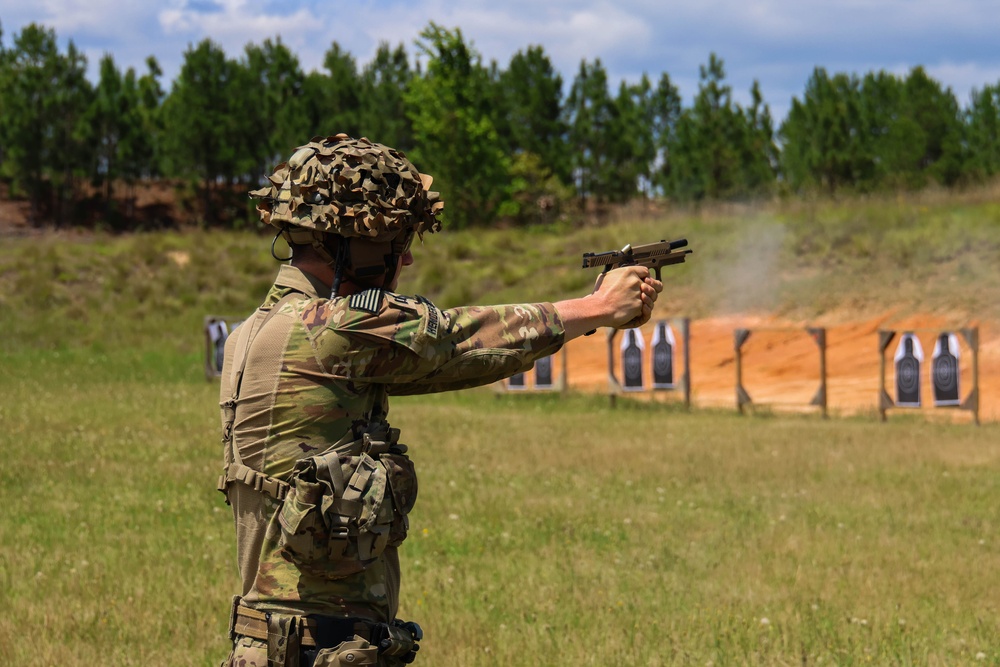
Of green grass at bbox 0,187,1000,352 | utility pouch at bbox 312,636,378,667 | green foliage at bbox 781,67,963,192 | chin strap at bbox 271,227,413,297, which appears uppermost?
green foliage at bbox 781,67,963,192

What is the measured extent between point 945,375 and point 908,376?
0.52 meters

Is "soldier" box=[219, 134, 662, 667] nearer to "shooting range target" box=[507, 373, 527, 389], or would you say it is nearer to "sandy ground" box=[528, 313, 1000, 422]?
"sandy ground" box=[528, 313, 1000, 422]

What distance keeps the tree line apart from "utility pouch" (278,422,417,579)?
36.8 m

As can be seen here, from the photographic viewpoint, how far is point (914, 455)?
472 inches

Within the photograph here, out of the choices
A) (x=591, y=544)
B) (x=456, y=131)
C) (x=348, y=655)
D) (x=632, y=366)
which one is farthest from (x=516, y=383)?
(x=456, y=131)

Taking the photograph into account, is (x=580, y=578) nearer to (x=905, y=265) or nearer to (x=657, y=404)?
(x=657, y=404)

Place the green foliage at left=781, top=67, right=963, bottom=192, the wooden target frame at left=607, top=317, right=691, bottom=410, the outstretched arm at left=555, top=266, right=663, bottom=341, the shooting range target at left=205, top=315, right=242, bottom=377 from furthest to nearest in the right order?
the green foliage at left=781, top=67, right=963, bottom=192, the shooting range target at left=205, top=315, right=242, bottom=377, the wooden target frame at left=607, top=317, right=691, bottom=410, the outstretched arm at left=555, top=266, right=663, bottom=341

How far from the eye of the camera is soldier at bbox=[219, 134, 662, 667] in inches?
113

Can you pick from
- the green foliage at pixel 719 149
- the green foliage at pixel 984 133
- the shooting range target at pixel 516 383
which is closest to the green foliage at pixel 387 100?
the green foliage at pixel 719 149

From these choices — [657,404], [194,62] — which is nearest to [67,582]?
[657,404]

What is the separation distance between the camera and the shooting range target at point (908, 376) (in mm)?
16047

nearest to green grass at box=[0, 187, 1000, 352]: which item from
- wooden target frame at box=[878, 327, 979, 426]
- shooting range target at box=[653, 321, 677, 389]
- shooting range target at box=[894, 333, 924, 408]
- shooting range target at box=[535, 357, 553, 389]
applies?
shooting range target at box=[894, 333, 924, 408]

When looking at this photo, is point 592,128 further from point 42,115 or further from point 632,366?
point 632,366

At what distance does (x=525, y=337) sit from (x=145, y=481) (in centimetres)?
865
